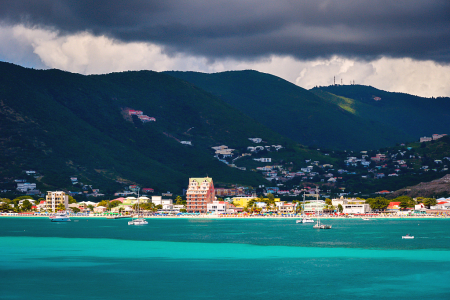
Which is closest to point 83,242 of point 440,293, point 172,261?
point 172,261

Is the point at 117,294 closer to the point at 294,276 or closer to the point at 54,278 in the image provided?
the point at 54,278

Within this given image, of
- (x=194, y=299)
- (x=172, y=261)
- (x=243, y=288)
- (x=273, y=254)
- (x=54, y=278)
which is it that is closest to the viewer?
(x=194, y=299)

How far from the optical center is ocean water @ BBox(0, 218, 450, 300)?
2479 inches

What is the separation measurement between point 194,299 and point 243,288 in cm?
724

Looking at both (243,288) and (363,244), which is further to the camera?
(363,244)

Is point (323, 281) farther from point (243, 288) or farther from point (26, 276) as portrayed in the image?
point (26, 276)

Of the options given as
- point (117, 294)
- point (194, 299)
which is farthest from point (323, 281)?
point (117, 294)

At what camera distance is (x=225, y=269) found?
78125 mm

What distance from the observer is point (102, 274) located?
73750mm

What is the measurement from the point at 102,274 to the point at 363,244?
54109mm

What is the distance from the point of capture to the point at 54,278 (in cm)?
7075

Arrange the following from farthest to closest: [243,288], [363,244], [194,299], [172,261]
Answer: [363,244], [172,261], [243,288], [194,299]

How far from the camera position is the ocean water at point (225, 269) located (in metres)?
63.0

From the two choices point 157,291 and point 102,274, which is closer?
point 157,291
